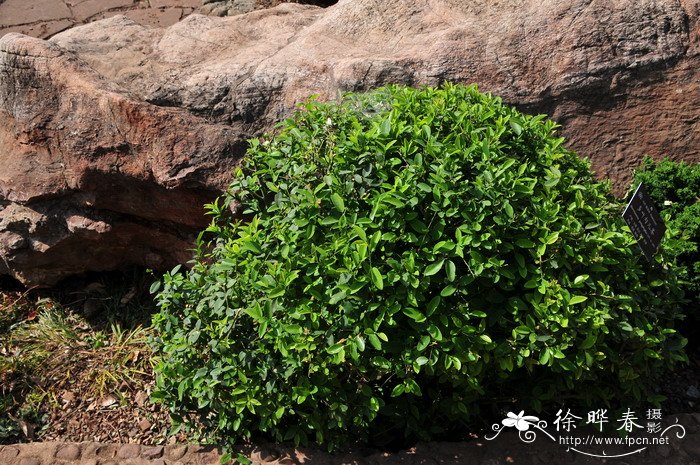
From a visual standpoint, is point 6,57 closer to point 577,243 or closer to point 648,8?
Result: point 577,243

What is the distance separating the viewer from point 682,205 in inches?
150

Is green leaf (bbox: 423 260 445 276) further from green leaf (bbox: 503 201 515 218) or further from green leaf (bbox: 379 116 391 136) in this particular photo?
green leaf (bbox: 379 116 391 136)

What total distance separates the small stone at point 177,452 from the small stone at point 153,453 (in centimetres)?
4

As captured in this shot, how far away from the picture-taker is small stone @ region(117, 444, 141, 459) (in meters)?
3.38

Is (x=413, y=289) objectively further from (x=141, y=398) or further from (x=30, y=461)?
(x=30, y=461)

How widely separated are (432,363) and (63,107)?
2257mm

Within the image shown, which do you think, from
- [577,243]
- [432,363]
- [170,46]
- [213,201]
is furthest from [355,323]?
[170,46]

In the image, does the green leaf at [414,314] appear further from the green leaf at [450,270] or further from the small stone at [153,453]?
the small stone at [153,453]

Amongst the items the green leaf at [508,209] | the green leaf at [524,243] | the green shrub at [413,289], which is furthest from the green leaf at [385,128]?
the green leaf at [524,243]

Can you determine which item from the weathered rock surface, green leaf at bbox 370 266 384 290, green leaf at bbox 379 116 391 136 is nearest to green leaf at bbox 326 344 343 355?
green leaf at bbox 370 266 384 290

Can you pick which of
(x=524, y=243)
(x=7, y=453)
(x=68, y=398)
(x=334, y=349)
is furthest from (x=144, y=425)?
(x=524, y=243)

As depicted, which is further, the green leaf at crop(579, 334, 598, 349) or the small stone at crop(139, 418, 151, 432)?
the small stone at crop(139, 418, 151, 432)

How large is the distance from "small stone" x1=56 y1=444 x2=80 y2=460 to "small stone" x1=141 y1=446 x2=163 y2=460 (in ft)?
0.93

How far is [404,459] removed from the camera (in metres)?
3.17
